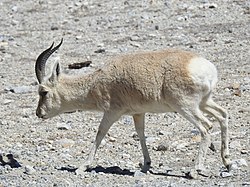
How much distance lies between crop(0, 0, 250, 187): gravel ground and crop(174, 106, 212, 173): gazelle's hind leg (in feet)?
0.75

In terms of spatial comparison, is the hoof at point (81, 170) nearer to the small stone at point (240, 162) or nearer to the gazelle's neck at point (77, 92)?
the gazelle's neck at point (77, 92)

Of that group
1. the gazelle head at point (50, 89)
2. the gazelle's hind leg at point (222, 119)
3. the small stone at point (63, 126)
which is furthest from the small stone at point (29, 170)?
the small stone at point (63, 126)

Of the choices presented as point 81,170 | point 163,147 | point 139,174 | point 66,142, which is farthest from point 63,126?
point 139,174

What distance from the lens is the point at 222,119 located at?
42.0 ft

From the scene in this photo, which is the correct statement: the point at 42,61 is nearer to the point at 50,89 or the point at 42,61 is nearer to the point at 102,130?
the point at 50,89

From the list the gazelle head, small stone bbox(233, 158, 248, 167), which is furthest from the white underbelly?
the gazelle head

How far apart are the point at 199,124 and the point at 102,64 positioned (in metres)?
6.72

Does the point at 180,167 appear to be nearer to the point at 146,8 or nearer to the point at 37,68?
the point at 37,68

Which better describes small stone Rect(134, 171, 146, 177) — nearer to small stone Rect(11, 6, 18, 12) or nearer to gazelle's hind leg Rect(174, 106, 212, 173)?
gazelle's hind leg Rect(174, 106, 212, 173)

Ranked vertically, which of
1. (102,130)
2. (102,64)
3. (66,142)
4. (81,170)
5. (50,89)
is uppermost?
(50,89)

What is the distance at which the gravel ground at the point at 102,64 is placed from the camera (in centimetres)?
1266

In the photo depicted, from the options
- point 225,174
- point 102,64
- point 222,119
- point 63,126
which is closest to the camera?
point 225,174

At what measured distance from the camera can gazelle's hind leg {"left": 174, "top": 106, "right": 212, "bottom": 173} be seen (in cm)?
1220

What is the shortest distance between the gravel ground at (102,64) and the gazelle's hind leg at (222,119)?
22cm
